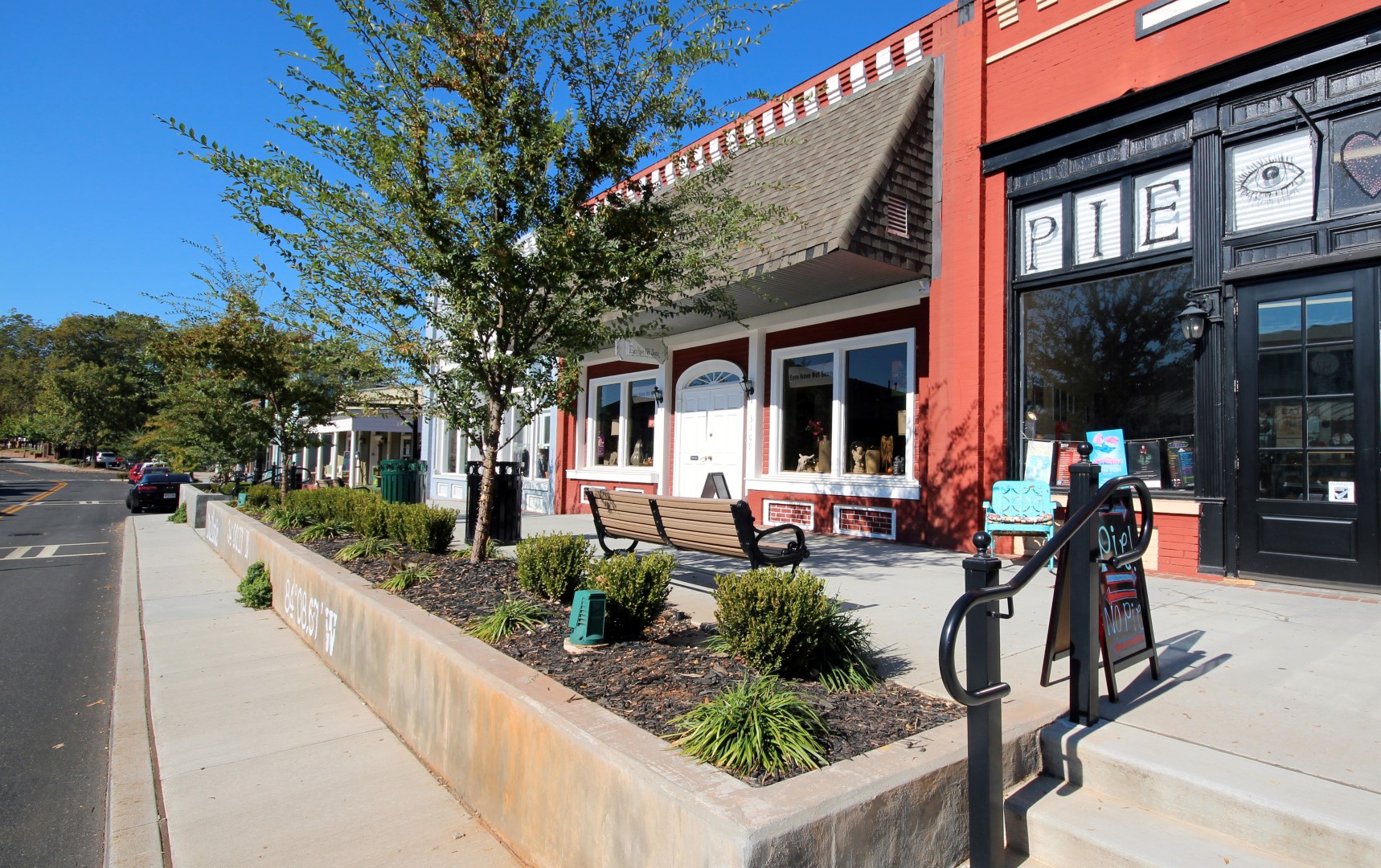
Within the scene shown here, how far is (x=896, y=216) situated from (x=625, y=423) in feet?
25.1

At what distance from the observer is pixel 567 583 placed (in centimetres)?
540

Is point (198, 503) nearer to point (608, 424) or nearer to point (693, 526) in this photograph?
point (608, 424)

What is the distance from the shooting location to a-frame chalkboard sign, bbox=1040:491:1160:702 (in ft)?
11.5

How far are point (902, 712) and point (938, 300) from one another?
23.1 ft

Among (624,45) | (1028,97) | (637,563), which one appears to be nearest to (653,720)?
(637,563)

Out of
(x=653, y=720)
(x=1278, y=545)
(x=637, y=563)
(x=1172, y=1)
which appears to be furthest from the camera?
(x=1172, y=1)

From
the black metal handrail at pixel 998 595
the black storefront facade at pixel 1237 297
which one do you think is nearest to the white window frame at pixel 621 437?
the black storefront facade at pixel 1237 297

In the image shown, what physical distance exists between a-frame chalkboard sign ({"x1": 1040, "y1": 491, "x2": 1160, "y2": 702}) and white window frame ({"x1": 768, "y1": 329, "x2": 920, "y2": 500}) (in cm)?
588

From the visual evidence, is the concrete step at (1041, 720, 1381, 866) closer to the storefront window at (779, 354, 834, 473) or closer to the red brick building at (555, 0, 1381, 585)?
the red brick building at (555, 0, 1381, 585)

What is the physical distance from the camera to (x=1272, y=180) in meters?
7.09

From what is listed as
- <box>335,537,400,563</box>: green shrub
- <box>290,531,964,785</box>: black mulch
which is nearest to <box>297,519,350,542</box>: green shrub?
<box>335,537,400,563</box>: green shrub

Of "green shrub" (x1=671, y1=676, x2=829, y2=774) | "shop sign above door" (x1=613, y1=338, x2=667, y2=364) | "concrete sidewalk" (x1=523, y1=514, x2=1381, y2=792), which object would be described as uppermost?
"shop sign above door" (x1=613, y1=338, x2=667, y2=364)

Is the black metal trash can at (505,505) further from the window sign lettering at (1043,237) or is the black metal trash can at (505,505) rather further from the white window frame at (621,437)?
the window sign lettering at (1043,237)

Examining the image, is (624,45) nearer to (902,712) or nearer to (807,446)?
(902,712)
